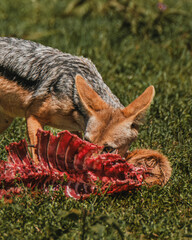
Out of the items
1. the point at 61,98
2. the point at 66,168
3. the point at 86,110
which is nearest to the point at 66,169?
the point at 66,168

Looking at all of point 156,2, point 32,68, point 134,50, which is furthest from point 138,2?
point 32,68

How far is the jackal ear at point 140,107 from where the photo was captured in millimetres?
4691

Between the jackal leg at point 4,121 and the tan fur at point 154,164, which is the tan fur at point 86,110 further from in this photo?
the jackal leg at point 4,121

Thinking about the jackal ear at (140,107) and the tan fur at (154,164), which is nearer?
the jackal ear at (140,107)

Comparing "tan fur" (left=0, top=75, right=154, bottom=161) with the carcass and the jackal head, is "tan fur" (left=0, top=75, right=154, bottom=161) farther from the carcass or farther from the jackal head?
the carcass

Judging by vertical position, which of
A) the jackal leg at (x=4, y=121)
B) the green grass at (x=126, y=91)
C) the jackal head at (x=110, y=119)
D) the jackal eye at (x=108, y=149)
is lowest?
the jackal leg at (x=4, y=121)

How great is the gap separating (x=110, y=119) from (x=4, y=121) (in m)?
2.15

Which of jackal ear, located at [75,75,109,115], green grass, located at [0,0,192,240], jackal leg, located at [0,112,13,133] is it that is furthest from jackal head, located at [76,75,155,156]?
jackal leg, located at [0,112,13,133]

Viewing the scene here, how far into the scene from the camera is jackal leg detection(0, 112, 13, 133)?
6199mm

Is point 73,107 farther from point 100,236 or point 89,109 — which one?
point 100,236

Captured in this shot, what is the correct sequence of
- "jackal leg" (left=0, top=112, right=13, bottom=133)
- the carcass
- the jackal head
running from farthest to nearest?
1. "jackal leg" (left=0, top=112, right=13, bottom=133)
2. the jackal head
3. the carcass

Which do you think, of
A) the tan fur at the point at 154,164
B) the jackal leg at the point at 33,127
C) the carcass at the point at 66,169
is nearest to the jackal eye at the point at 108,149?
the carcass at the point at 66,169

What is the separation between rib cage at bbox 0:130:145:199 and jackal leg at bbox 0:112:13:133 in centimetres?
170

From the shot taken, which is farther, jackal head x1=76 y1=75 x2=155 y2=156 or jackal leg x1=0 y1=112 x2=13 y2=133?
jackal leg x1=0 y1=112 x2=13 y2=133
